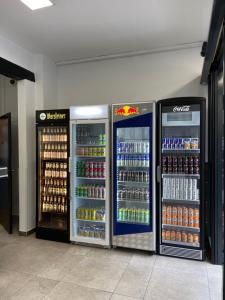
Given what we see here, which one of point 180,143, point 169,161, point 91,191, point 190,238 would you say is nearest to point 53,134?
point 91,191

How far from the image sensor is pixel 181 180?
11.2 ft

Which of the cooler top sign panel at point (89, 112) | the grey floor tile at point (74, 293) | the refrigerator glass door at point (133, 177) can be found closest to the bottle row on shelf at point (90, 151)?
the refrigerator glass door at point (133, 177)

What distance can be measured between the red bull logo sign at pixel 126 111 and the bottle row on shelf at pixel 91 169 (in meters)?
0.84

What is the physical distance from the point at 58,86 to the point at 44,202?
241 cm

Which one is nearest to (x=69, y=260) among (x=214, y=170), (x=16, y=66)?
(x=214, y=170)

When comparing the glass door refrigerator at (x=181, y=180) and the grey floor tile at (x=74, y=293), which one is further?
the glass door refrigerator at (x=181, y=180)

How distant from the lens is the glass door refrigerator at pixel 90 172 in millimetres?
3600

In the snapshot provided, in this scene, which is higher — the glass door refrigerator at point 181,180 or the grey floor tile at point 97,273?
the glass door refrigerator at point 181,180

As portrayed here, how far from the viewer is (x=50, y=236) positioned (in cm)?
389

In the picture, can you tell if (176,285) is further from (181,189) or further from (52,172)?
(52,172)

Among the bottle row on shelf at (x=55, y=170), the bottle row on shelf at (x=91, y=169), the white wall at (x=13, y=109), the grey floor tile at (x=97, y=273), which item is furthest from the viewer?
the white wall at (x=13, y=109)

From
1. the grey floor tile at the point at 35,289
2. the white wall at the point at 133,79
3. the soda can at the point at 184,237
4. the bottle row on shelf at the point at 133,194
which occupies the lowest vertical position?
the grey floor tile at the point at 35,289

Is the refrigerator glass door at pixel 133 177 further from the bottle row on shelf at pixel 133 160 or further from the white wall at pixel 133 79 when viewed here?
the white wall at pixel 133 79

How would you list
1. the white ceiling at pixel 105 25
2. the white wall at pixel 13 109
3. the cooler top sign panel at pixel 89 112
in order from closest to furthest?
the white ceiling at pixel 105 25
the cooler top sign panel at pixel 89 112
the white wall at pixel 13 109
